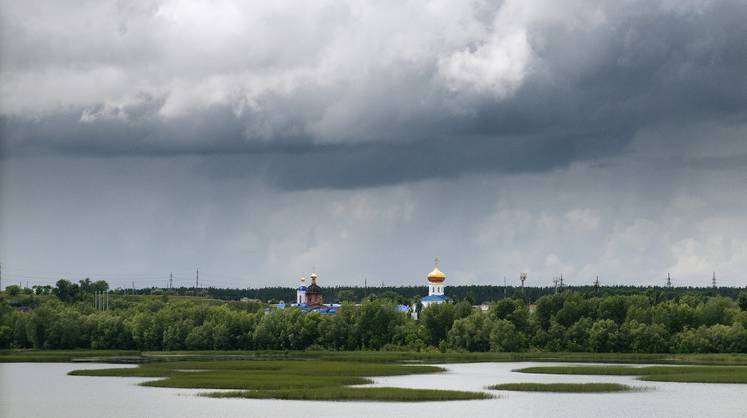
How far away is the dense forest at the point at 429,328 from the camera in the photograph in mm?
134375

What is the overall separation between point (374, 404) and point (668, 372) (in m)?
37.6

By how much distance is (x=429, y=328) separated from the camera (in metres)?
149

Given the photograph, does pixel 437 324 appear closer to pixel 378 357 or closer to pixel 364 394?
pixel 378 357

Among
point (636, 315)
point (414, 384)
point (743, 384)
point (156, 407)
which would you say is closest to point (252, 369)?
point (414, 384)

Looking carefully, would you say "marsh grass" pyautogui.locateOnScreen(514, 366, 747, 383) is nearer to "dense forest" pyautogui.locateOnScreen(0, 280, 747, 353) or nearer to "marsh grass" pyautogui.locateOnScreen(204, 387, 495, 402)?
"marsh grass" pyautogui.locateOnScreen(204, 387, 495, 402)

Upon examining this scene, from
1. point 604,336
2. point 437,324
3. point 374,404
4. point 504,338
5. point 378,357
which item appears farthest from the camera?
point 437,324

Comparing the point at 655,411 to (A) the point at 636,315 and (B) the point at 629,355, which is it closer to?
(B) the point at 629,355

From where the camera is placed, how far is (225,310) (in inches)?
6058

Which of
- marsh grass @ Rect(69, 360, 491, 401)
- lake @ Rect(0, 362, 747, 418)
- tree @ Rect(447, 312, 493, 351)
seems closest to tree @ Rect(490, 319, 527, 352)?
tree @ Rect(447, 312, 493, 351)

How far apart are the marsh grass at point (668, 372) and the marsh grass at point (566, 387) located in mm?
8721

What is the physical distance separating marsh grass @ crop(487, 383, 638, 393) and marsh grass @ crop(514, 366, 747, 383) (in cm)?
872

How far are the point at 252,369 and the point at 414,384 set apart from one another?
70.6 feet

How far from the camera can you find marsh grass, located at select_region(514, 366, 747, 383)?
92.6 metres

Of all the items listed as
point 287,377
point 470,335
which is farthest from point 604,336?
point 287,377
